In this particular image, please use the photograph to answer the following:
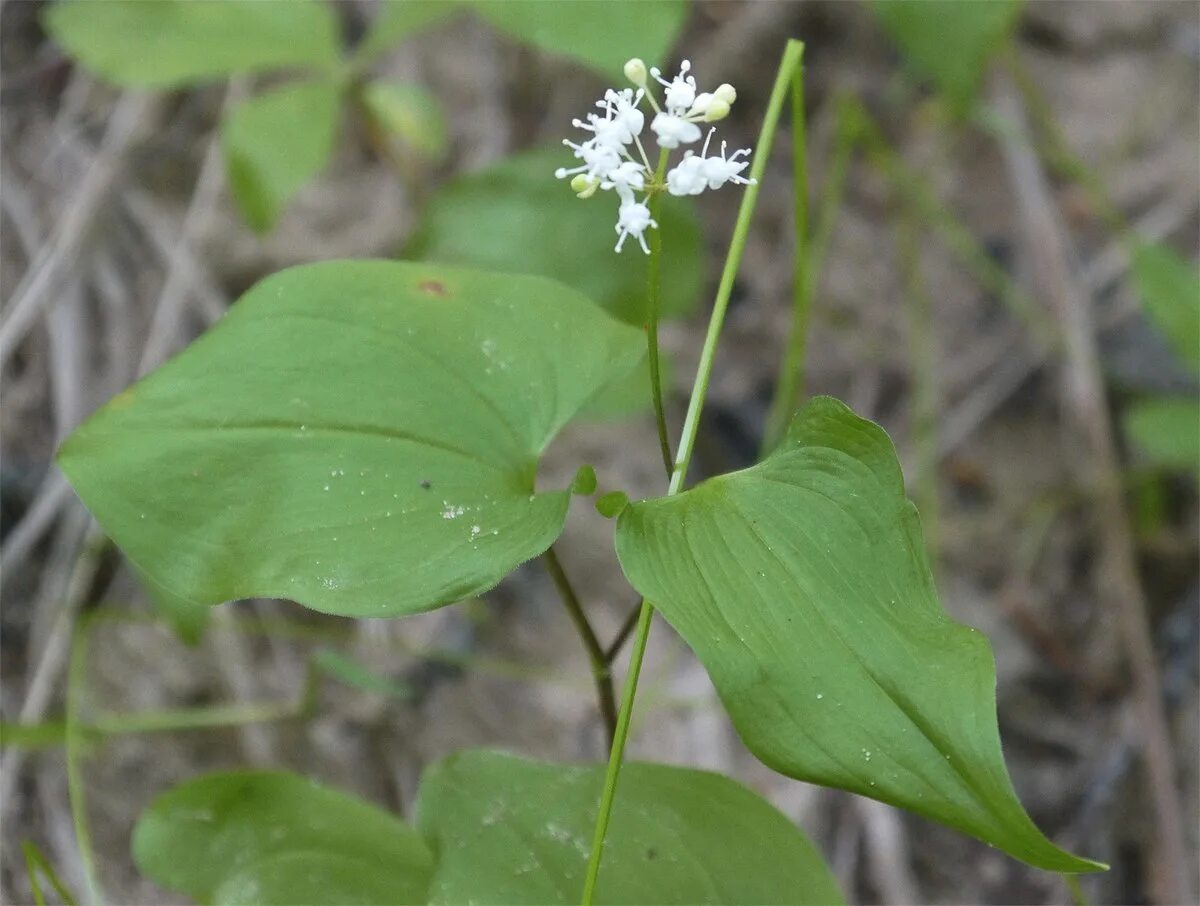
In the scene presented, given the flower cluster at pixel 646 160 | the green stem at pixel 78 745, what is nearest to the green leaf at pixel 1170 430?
the flower cluster at pixel 646 160

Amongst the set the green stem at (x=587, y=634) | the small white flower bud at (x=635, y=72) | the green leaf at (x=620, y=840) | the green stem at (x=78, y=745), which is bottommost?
the green stem at (x=78, y=745)

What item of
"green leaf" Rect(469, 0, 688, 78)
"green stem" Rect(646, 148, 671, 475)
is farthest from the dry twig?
"green stem" Rect(646, 148, 671, 475)

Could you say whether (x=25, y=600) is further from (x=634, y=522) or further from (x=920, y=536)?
(x=920, y=536)

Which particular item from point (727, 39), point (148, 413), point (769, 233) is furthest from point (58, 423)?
point (727, 39)

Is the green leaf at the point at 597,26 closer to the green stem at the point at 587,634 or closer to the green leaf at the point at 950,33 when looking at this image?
the green leaf at the point at 950,33

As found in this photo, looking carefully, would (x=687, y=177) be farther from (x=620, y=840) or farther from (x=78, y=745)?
(x=78, y=745)

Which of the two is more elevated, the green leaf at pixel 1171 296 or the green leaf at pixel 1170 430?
the green leaf at pixel 1171 296

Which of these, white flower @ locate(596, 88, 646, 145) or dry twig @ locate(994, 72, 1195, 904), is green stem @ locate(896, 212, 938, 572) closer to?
dry twig @ locate(994, 72, 1195, 904)

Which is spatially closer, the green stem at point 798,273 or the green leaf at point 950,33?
the green stem at point 798,273
